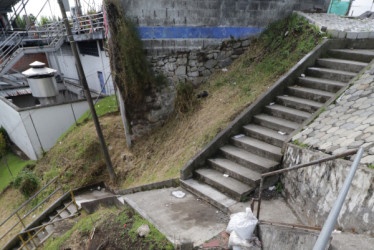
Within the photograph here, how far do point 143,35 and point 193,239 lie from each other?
5.74 m

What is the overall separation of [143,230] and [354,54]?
21.9 ft

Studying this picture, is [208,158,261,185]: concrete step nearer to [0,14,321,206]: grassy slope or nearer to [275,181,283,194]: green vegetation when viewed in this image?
[275,181,283,194]: green vegetation

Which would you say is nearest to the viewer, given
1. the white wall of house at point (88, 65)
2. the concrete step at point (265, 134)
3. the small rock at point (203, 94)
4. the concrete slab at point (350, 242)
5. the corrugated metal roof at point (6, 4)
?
the concrete slab at point (350, 242)

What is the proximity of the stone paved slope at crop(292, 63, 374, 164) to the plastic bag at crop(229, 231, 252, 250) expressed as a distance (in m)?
1.95

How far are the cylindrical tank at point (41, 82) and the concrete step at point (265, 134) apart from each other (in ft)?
35.2

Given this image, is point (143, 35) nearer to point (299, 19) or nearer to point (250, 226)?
point (299, 19)

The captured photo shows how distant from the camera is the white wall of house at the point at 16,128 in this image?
10.8m

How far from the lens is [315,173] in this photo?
370 centimetres

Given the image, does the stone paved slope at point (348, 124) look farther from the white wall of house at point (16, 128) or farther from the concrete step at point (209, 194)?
the white wall of house at point (16, 128)

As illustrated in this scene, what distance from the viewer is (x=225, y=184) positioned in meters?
4.76

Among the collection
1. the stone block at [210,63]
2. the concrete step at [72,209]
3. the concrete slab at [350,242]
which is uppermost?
the stone block at [210,63]

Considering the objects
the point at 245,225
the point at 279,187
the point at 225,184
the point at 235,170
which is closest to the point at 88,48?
the point at 235,170

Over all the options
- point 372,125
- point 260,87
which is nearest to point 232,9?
point 260,87

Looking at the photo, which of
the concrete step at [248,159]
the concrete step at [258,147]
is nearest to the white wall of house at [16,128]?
the concrete step at [248,159]
